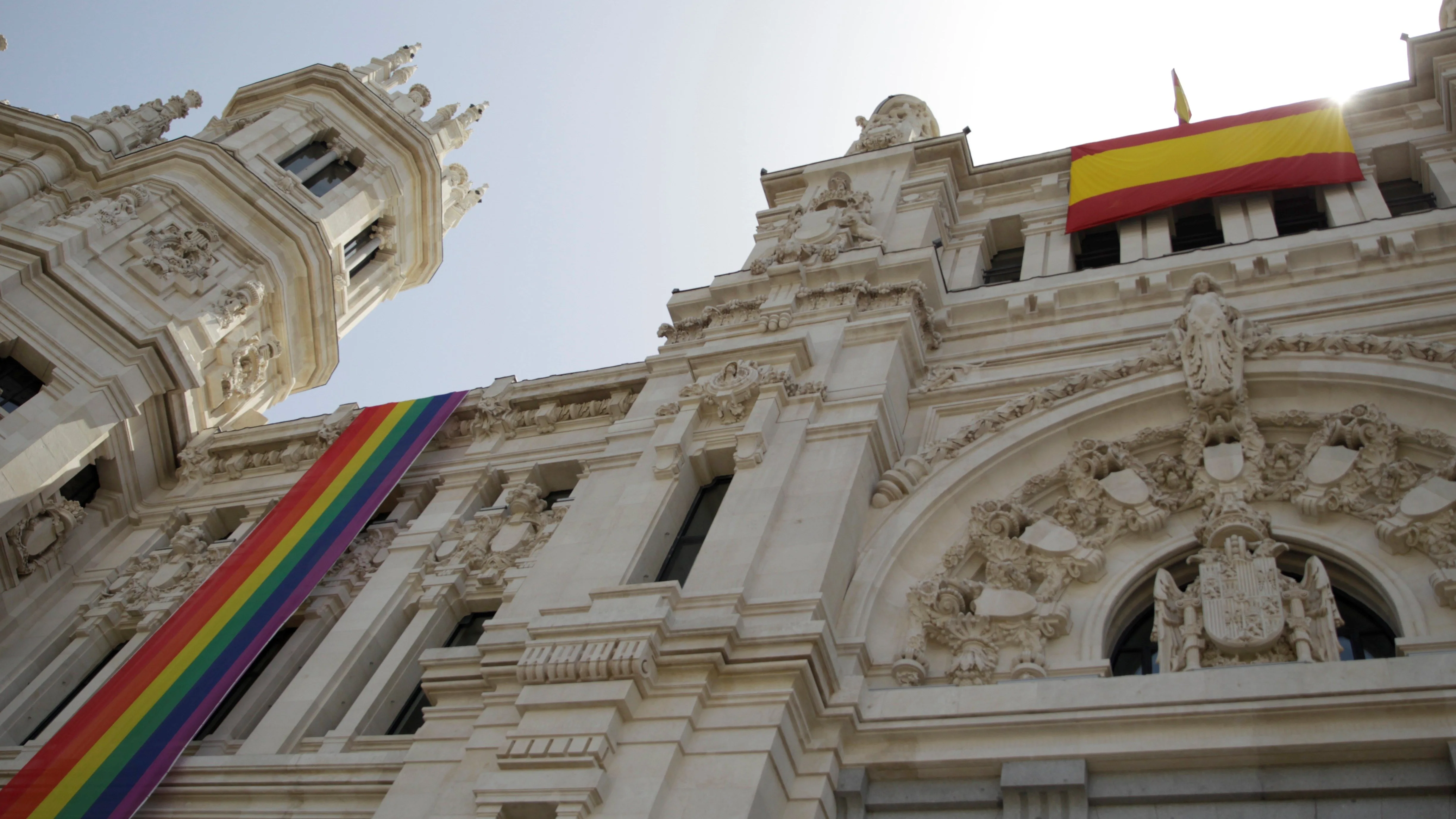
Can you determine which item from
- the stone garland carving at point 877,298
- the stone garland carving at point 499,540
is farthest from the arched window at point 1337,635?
the stone garland carving at point 499,540

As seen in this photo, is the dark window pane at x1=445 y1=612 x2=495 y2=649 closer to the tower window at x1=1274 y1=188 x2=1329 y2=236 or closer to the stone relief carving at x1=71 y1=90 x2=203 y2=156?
the tower window at x1=1274 y1=188 x2=1329 y2=236

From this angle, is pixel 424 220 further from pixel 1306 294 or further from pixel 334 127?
pixel 1306 294

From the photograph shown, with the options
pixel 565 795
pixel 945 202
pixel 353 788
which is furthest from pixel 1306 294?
pixel 353 788

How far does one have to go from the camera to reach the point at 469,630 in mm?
17891

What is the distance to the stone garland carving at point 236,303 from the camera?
2716 cm

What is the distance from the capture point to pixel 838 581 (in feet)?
44.7

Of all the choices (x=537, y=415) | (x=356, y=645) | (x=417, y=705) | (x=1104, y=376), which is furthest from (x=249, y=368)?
(x=1104, y=376)

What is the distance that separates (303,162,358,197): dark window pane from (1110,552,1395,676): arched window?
2515 cm

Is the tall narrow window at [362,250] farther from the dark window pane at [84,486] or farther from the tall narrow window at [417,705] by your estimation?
the tall narrow window at [417,705]

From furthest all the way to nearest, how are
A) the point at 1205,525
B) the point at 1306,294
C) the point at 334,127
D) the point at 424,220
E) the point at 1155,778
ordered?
the point at 424,220
the point at 334,127
the point at 1306,294
the point at 1205,525
the point at 1155,778

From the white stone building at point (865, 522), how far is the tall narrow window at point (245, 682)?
96 mm

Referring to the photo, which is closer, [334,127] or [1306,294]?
[1306,294]

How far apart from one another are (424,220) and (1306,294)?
87.8 feet

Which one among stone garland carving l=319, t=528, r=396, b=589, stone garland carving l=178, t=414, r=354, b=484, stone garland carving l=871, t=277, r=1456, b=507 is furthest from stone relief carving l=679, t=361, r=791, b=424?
stone garland carving l=178, t=414, r=354, b=484
